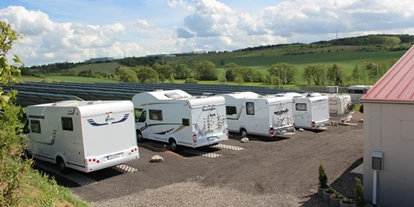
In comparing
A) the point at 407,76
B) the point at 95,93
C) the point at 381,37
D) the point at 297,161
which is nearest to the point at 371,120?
the point at 407,76

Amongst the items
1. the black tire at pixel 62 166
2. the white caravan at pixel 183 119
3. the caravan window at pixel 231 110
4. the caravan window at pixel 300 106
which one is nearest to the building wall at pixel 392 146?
the white caravan at pixel 183 119

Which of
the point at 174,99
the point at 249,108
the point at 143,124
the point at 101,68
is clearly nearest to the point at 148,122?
the point at 143,124

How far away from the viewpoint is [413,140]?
9773 mm

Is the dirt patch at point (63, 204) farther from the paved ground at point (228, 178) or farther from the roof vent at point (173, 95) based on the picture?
the roof vent at point (173, 95)

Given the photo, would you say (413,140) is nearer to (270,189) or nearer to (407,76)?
(407,76)

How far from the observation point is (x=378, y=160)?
33.2ft

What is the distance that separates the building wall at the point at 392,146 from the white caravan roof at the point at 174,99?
7.69 m

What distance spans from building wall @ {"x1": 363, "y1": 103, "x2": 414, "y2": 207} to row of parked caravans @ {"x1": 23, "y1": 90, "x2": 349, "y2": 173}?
25.7 feet

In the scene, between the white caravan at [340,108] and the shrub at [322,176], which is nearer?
the shrub at [322,176]

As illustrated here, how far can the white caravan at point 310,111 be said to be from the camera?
22938 mm

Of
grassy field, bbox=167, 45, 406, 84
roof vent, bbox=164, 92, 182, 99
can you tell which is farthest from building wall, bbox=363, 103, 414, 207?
grassy field, bbox=167, 45, 406, 84

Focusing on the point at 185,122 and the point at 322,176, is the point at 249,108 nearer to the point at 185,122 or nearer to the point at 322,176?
the point at 185,122

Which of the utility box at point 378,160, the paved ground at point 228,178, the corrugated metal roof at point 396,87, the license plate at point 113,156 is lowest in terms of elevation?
the paved ground at point 228,178

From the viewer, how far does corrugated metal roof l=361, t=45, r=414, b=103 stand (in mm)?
10023
